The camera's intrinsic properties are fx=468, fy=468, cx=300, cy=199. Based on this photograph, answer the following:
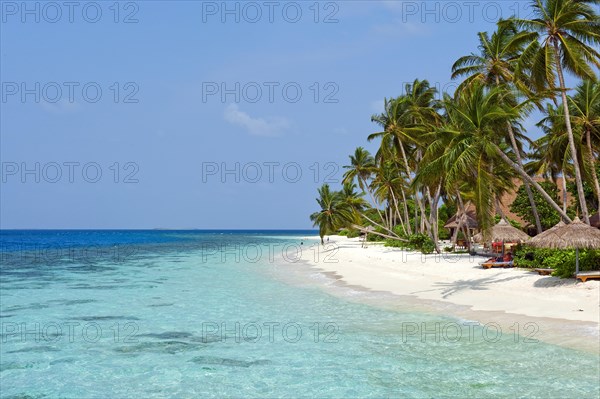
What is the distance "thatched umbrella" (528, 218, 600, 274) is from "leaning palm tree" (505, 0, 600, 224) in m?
2.81

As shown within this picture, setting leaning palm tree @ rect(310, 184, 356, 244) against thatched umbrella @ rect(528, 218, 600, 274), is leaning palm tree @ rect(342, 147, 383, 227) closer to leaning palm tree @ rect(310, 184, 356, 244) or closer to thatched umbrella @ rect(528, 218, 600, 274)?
leaning palm tree @ rect(310, 184, 356, 244)

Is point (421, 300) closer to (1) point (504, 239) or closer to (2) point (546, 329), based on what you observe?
(2) point (546, 329)

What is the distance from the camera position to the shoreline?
1127cm

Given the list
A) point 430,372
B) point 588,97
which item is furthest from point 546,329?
point 588,97

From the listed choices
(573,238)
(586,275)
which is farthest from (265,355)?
(586,275)

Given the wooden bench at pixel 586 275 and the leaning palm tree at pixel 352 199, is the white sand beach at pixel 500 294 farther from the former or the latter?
the leaning palm tree at pixel 352 199

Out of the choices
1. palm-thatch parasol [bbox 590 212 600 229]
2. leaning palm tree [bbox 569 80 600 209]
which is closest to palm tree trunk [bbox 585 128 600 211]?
leaning palm tree [bbox 569 80 600 209]

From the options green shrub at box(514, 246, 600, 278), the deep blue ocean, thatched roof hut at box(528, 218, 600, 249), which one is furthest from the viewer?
green shrub at box(514, 246, 600, 278)

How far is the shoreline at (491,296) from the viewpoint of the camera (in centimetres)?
1127

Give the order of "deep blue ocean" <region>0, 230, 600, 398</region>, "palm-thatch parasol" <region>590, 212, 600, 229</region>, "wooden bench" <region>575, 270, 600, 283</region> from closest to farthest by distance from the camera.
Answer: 1. "deep blue ocean" <region>0, 230, 600, 398</region>
2. "wooden bench" <region>575, 270, 600, 283</region>
3. "palm-thatch parasol" <region>590, 212, 600, 229</region>

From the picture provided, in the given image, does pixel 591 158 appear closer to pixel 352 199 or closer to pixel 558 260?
pixel 558 260

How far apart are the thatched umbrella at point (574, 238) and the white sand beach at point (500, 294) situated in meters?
1.23

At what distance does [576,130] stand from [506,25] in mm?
5995

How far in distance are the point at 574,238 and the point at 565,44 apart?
25.7 ft
